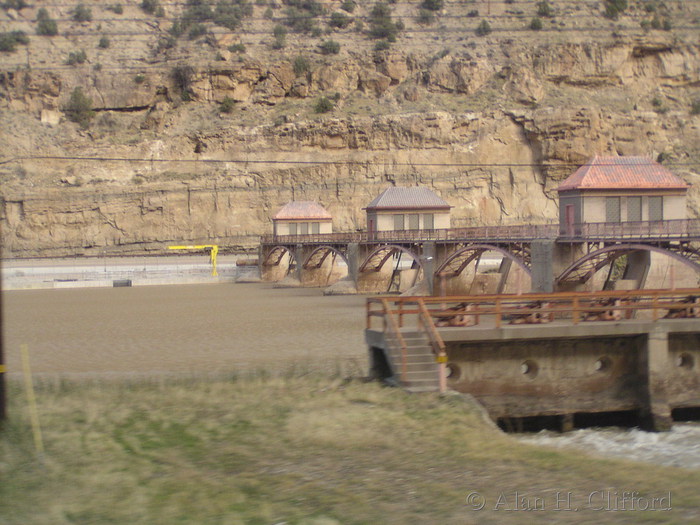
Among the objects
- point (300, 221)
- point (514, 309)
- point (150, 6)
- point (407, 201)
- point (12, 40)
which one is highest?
point (150, 6)

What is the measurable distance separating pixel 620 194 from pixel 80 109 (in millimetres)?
93634

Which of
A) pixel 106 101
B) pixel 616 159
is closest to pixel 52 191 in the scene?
pixel 106 101

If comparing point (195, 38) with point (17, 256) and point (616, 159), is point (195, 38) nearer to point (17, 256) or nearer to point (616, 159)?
point (17, 256)

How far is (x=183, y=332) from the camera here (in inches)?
1586

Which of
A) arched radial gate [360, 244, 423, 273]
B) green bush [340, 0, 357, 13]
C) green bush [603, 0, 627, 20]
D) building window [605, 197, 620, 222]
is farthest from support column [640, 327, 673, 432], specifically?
green bush [340, 0, 357, 13]

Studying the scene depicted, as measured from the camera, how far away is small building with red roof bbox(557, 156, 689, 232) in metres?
44.5

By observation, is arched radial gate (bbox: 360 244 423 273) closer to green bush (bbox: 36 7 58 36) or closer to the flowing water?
the flowing water

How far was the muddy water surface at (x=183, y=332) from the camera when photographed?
28781 millimetres

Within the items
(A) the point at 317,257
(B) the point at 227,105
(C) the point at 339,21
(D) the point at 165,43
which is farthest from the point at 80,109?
(A) the point at 317,257

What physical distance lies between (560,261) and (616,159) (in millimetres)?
6883

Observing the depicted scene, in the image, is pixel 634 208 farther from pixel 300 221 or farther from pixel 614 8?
pixel 614 8

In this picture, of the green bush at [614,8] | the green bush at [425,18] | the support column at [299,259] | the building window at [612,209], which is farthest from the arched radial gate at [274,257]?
the green bush at [614,8]

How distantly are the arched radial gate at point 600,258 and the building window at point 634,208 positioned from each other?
2528mm

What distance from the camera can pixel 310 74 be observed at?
407ft
